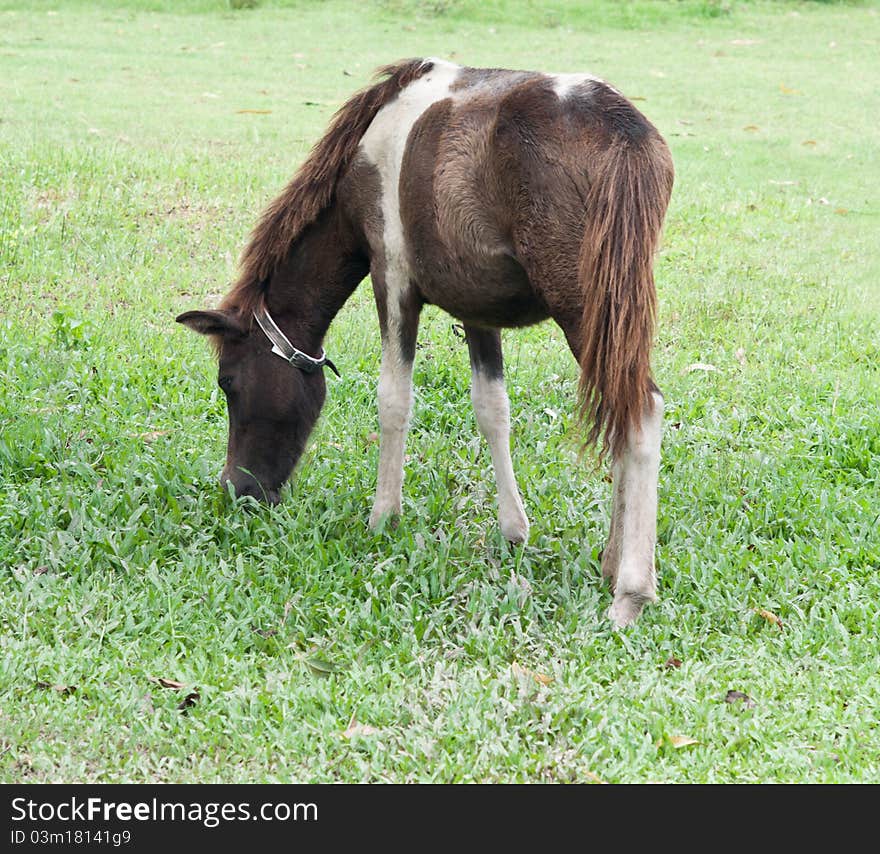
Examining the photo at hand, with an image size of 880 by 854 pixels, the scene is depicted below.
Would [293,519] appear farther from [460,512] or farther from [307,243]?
[307,243]

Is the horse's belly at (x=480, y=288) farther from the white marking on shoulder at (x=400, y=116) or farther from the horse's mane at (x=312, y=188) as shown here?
the horse's mane at (x=312, y=188)

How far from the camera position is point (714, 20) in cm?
1978

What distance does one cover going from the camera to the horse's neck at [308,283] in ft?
17.9

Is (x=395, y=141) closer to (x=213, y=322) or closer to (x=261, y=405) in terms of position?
(x=213, y=322)

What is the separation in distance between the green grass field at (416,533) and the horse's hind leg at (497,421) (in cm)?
11

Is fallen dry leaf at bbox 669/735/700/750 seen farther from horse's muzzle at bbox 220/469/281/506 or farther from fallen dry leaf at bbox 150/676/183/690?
horse's muzzle at bbox 220/469/281/506

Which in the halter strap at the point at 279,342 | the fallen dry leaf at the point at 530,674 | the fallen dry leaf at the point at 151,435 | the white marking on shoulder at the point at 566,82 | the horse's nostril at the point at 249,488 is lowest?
the fallen dry leaf at the point at 530,674

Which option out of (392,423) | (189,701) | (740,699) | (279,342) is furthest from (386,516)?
(740,699)

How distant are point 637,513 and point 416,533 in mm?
1158

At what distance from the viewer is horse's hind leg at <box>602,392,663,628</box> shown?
14.5 feet

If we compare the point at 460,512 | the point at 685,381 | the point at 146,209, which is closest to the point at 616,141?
the point at 460,512

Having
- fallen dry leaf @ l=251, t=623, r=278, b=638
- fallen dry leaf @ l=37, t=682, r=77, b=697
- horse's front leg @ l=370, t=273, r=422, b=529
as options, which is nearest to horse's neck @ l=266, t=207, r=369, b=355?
horse's front leg @ l=370, t=273, r=422, b=529

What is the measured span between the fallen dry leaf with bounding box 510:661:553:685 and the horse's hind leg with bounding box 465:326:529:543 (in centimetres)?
125

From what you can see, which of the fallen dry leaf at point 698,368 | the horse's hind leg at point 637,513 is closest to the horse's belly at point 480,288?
the horse's hind leg at point 637,513
